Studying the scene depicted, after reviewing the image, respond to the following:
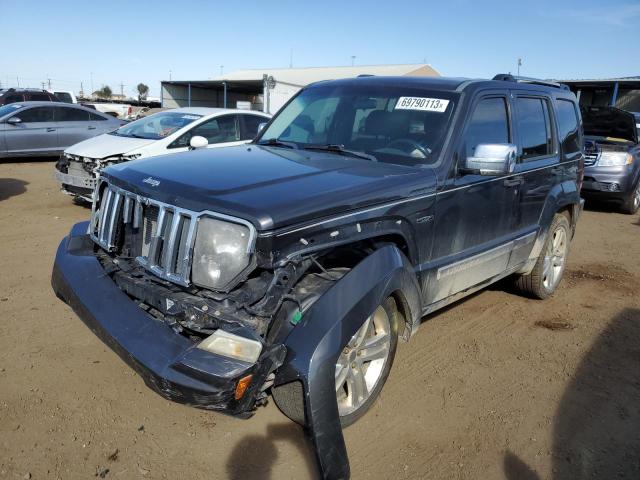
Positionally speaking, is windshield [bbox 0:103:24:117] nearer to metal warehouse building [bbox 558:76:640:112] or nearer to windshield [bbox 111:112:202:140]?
windshield [bbox 111:112:202:140]

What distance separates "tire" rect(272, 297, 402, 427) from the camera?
294 centimetres

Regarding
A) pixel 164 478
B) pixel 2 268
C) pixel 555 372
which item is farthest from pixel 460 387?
pixel 2 268

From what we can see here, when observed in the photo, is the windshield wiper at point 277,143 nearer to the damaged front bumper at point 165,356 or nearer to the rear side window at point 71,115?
the damaged front bumper at point 165,356

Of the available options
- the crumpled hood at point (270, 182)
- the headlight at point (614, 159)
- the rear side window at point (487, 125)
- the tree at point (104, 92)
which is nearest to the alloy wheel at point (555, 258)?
the rear side window at point (487, 125)

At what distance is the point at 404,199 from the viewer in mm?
3291

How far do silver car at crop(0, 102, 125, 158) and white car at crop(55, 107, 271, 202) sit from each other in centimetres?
491

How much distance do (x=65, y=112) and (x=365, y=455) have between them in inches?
514

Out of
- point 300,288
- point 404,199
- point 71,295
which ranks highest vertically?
point 404,199

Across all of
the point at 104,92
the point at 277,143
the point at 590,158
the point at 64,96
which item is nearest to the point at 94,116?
the point at 64,96

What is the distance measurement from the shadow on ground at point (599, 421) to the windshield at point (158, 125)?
681 centimetres

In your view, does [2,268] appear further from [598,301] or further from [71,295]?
[598,301]

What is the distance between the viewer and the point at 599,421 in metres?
3.37

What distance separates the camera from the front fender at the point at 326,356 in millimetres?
2502

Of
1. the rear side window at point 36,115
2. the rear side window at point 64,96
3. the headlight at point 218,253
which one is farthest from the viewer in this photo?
the rear side window at point 64,96
